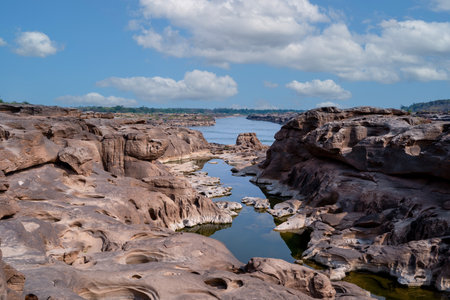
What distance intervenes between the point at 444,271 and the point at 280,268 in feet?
25.8

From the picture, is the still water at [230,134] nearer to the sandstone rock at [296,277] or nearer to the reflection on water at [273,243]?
the reflection on water at [273,243]

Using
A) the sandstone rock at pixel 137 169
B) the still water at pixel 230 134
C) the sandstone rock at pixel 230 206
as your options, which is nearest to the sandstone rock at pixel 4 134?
the sandstone rock at pixel 137 169

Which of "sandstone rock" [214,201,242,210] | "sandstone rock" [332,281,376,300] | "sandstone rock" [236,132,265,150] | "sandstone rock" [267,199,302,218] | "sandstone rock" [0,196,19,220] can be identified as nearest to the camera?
"sandstone rock" [332,281,376,300]

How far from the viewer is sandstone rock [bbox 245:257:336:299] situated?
12383 mm

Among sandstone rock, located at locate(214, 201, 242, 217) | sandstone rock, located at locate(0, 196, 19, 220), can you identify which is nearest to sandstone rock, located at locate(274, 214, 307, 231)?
sandstone rock, located at locate(214, 201, 242, 217)

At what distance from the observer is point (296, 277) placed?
41.6 feet

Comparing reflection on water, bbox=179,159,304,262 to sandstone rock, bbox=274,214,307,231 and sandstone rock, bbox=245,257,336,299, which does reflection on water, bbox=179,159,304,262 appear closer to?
sandstone rock, bbox=274,214,307,231

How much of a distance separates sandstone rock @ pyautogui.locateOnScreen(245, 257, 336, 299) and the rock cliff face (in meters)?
4.80

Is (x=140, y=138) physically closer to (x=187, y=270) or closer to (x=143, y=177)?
(x=143, y=177)

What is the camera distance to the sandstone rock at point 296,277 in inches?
488

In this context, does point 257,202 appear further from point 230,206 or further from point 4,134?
point 4,134

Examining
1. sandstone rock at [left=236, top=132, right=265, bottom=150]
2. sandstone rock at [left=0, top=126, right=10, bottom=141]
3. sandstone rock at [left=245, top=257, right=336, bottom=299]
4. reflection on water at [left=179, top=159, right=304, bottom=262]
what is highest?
sandstone rock at [left=0, top=126, right=10, bottom=141]

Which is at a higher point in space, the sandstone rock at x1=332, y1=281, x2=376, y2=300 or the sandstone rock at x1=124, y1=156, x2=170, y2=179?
the sandstone rock at x1=124, y1=156, x2=170, y2=179

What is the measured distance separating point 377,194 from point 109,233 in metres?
16.3
